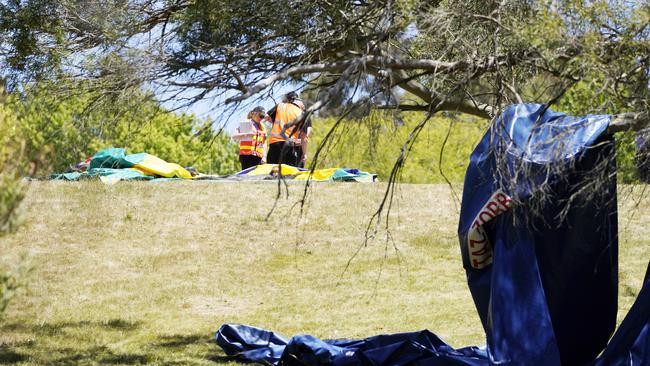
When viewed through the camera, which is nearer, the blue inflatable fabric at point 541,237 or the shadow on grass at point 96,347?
the blue inflatable fabric at point 541,237

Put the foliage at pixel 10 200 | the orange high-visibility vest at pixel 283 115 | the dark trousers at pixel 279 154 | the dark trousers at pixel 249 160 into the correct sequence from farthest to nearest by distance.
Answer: the dark trousers at pixel 249 160 < the dark trousers at pixel 279 154 < the orange high-visibility vest at pixel 283 115 < the foliage at pixel 10 200

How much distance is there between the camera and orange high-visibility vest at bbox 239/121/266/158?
1464 centimetres

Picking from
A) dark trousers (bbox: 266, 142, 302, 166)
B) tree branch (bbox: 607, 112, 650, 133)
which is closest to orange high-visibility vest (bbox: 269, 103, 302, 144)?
dark trousers (bbox: 266, 142, 302, 166)

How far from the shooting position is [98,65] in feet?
22.0

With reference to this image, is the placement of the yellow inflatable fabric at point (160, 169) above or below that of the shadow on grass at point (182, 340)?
above

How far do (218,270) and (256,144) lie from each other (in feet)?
14.1

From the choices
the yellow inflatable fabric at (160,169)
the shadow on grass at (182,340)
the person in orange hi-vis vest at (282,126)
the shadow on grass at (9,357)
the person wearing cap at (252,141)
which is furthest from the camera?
the person wearing cap at (252,141)

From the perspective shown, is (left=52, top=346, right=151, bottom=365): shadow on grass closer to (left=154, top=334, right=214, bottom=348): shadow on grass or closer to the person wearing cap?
(left=154, top=334, right=214, bottom=348): shadow on grass

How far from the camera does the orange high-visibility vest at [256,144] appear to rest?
14.6 m

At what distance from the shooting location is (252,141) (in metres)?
14.9

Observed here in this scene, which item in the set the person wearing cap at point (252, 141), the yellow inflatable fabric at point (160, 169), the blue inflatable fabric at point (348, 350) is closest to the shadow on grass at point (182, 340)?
the blue inflatable fabric at point (348, 350)

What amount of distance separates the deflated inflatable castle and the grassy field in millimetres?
2074

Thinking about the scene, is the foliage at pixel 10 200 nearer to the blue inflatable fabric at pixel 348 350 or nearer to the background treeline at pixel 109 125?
the background treeline at pixel 109 125

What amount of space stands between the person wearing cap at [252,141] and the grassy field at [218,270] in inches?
61.3
